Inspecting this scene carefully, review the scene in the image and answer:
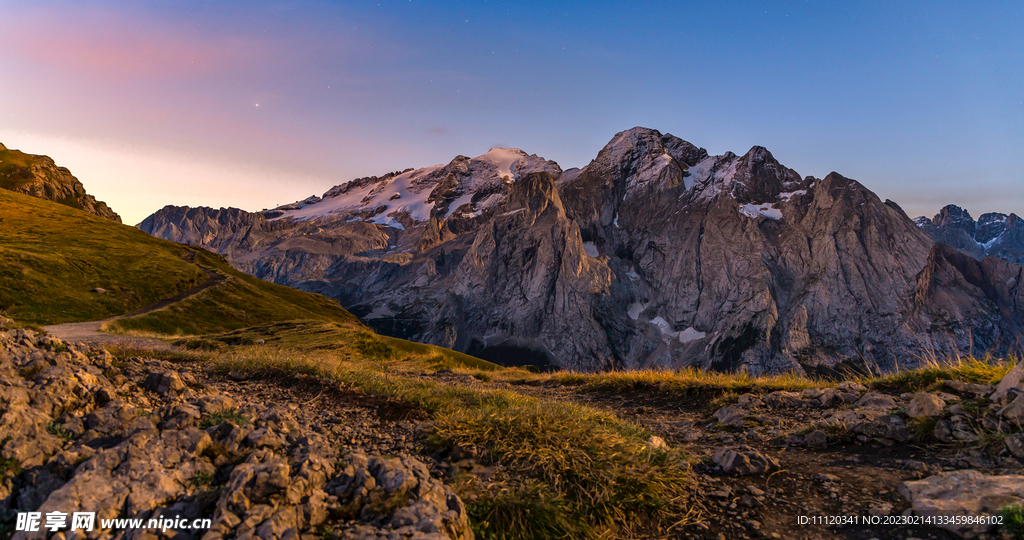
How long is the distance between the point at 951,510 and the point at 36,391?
9028 mm

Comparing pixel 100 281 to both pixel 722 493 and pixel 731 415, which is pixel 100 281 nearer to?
pixel 731 415

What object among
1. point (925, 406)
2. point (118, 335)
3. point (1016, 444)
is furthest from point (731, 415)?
point (118, 335)

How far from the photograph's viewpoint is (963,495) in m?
4.23

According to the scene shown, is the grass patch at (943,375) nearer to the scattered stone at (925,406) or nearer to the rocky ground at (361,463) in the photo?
the rocky ground at (361,463)

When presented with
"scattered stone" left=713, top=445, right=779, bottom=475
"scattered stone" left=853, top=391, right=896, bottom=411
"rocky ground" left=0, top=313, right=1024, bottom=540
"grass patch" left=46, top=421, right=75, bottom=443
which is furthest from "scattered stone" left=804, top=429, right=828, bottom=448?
"grass patch" left=46, top=421, right=75, bottom=443

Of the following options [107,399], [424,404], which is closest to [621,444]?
[424,404]

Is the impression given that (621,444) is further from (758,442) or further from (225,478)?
(225,478)

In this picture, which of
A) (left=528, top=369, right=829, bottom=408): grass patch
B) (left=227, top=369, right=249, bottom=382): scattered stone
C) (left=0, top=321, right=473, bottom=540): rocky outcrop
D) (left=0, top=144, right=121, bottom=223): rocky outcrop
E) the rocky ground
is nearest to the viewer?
(left=0, top=321, right=473, bottom=540): rocky outcrop

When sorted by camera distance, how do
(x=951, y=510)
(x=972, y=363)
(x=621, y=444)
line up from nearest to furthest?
(x=951, y=510) → (x=621, y=444) → (x=972, y=363)

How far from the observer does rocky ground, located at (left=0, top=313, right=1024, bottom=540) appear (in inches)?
133

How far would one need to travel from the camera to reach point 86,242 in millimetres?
70062

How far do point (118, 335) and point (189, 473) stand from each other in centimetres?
3650

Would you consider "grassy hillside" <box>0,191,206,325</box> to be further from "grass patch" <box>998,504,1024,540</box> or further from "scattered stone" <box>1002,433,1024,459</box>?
"scattered stone" <box>1002,433,1024,459</box>

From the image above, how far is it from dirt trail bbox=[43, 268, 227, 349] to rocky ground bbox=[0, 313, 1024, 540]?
1637cm
